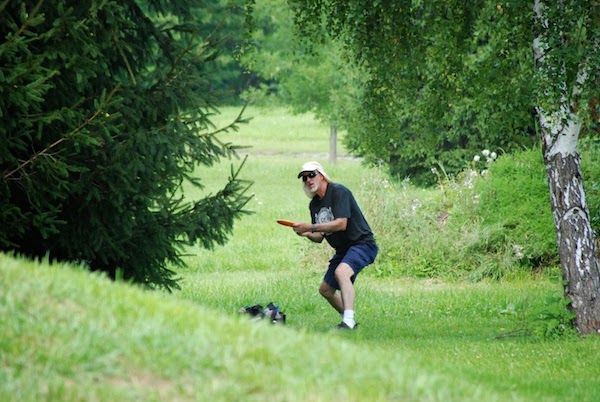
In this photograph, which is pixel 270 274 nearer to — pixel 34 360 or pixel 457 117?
pixel 457 117

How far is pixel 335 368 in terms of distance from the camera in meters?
5.44

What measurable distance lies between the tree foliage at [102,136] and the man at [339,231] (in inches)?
30.1

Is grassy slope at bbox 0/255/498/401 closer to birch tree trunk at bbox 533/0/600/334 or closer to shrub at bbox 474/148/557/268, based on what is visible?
birch tree trunk at bbox 533/0/600/334

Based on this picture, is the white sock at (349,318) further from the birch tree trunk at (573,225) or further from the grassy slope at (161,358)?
the grassy slope at (161,358)

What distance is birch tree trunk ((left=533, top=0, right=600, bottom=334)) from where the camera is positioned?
9617 millimetres

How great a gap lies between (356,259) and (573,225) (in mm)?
2187

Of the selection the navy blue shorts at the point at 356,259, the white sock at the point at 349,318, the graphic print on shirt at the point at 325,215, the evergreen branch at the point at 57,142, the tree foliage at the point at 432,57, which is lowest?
the white sock at the point at 349,318

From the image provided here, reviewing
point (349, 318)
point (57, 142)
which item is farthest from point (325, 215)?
point (57, 142)

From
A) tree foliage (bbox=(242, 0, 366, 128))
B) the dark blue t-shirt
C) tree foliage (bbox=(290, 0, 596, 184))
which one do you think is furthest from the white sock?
→ tree foliage (bbox=(242, 0, 366, 128))

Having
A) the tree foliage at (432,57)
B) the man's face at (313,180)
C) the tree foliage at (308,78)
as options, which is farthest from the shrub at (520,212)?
the tree foliage at (308,78)

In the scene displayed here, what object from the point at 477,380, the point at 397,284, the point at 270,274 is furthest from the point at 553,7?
the point at 270,274

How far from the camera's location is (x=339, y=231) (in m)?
10.8

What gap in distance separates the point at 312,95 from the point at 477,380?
30.4 m

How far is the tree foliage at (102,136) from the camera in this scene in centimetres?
884
